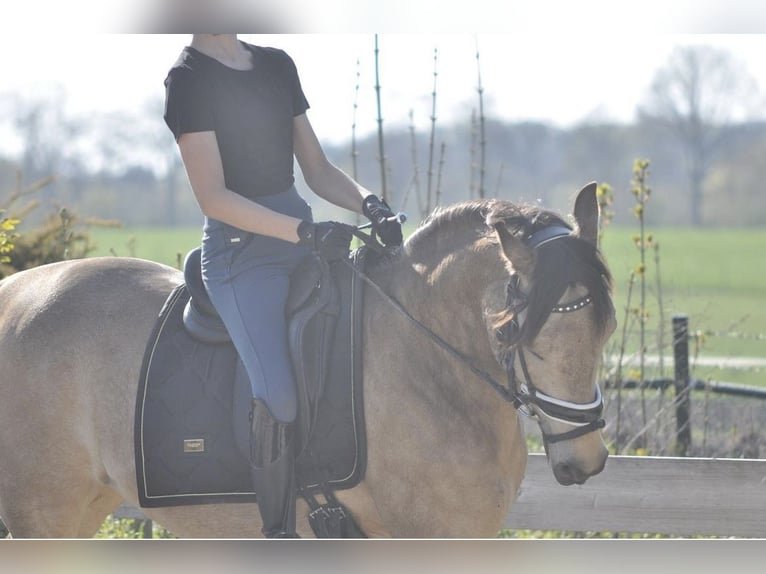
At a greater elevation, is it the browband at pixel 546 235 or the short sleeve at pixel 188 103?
the short sleeve at pixel 188 103

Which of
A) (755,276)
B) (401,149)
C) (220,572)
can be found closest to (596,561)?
(220,572)

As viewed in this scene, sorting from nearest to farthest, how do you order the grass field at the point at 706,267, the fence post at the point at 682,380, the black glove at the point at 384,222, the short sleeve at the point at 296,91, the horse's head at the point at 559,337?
the horse's head at the point at 559,337 → the black glove at the point at 384,222 → the short sleeve at the point at 296,91 → the fence post at the point at 682,380 → the grass field at the point at 706,267

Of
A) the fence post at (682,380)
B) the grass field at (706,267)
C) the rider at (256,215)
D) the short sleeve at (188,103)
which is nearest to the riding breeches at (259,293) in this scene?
the rider at (256,215)

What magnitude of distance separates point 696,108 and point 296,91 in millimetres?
66253

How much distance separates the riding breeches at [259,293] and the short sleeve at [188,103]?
1.18ft

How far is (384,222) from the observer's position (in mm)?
3775

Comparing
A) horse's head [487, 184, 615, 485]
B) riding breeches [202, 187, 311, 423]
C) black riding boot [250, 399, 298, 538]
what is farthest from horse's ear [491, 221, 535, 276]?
black riding boot [250, 399, 298, 538]

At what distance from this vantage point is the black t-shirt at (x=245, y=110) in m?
3.64

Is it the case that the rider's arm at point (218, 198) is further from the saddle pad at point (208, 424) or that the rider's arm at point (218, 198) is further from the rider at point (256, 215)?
the saddle pad at point (208, 424)

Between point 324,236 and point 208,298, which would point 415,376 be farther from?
point 208,298

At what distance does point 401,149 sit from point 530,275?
40686 mm

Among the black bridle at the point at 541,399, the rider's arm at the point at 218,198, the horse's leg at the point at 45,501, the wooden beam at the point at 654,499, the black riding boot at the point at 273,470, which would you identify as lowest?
the wooden beam at the point at 654,499

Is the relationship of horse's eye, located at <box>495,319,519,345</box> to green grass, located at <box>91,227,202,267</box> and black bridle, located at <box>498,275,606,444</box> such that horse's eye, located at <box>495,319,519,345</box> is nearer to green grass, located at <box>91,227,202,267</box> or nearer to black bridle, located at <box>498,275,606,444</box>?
black bridle, located at <box>498,275,606,444</box>

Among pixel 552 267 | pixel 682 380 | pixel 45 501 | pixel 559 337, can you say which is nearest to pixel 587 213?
pixel 552 267
